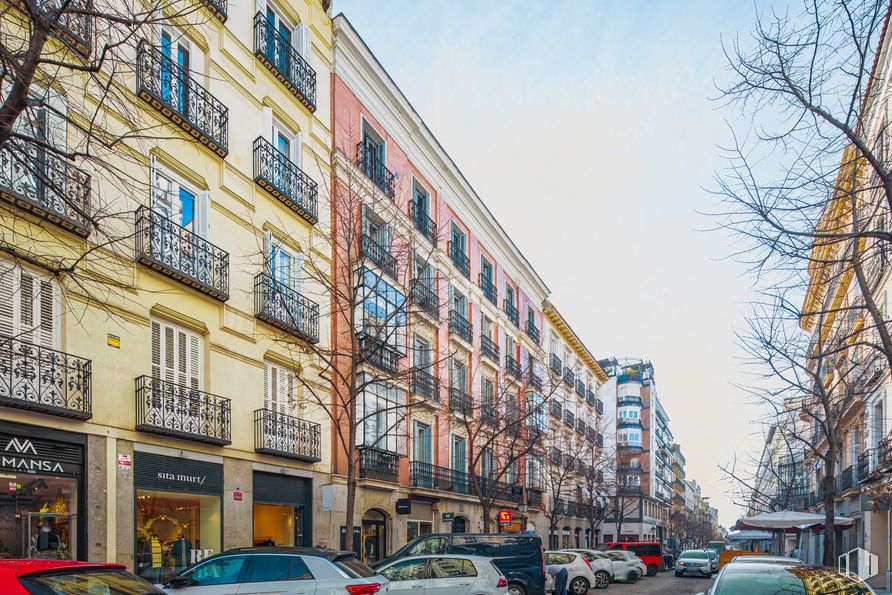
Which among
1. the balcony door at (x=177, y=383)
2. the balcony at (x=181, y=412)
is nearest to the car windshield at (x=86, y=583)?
the balcony at (x=181, y=412)

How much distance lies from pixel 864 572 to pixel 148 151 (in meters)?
18.8

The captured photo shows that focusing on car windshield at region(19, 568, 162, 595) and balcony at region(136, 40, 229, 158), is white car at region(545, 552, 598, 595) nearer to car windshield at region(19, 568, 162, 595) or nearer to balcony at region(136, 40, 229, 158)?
balcony at region(136, 40, 229, 158)

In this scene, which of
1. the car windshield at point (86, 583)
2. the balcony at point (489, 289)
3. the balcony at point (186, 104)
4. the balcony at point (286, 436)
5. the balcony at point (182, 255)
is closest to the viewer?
the car windshield at point (86, 583)

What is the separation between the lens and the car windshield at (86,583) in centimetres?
617

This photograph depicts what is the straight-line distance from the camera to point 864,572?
18.8 meters

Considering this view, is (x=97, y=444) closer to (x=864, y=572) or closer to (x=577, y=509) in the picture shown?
(x=864, y=572)

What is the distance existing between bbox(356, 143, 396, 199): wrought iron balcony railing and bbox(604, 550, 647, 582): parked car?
1876 cm

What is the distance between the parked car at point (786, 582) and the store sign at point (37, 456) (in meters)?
10.8

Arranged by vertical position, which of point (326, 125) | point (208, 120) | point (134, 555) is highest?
point (326, 125)

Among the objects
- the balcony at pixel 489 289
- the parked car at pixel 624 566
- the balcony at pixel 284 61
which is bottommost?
the parked car at pixel 624 566

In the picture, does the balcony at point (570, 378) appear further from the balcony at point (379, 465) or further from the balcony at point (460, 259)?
the balcony at point (379, 465)

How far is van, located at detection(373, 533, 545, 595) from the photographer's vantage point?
65.9 ft

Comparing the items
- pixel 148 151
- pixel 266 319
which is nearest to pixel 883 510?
pixel 266 319

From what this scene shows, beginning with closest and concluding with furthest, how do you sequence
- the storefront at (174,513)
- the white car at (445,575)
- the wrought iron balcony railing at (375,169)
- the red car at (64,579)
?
the red car at (64,579) < the white car at (445,575) < the storefront at (174,513) < the wrought iron balcony railing at (375,169)
